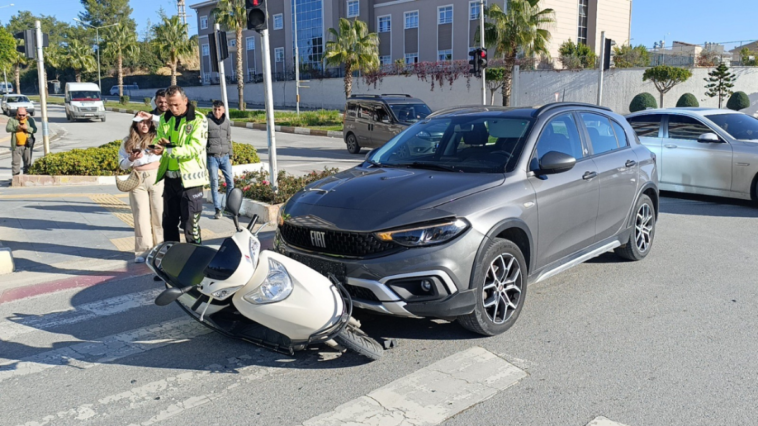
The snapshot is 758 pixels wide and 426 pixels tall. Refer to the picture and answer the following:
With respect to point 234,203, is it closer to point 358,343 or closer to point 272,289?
point 272,289

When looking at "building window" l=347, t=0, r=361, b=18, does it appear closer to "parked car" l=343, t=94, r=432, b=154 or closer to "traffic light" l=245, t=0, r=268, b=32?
"parked car" l=343, t=94, r=432, b=154

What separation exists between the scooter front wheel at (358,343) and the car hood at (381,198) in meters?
0.67

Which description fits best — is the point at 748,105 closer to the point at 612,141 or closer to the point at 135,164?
→ the point at 612,141

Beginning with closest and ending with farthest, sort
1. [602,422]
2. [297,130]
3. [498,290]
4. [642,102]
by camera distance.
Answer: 1. [602,422]
2. [498,290]
3. [297,130]
4. [642,102]

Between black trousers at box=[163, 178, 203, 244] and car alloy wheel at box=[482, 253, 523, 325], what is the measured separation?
285 centimetres

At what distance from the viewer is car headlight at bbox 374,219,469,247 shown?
14.1 ft

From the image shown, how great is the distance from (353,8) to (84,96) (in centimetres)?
2368

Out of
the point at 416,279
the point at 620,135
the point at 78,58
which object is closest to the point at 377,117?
the point at 620,135

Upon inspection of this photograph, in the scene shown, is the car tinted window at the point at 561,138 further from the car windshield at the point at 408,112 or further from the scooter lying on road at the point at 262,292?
the car windshield at the point at 408,112

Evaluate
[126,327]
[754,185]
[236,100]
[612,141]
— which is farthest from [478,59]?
[236,100]

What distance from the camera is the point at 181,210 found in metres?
6.27

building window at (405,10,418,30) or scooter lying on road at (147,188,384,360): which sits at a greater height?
building window at (405,10,418,30)

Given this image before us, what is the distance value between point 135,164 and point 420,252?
3845 mm

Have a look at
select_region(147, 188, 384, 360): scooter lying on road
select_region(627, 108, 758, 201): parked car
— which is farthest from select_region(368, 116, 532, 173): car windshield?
select_region(627, 108, 758, 201): parked car
